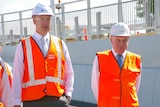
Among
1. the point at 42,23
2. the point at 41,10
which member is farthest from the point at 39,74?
the point at 41,10

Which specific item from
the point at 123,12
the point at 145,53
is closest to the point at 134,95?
the point at 145,53

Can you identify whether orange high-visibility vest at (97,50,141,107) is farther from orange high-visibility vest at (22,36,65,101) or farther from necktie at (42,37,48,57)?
necktie at (42,37,48,57)

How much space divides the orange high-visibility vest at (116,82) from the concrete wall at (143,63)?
4167 mm

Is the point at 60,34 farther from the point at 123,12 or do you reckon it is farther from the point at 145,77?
the point at 145,77

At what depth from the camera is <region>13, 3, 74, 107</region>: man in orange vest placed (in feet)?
16.0

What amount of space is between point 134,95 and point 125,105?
0.21 metres

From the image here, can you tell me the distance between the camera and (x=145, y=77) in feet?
32.1

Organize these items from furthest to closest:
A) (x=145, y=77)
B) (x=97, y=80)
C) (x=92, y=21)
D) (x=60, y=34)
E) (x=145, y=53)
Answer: (x=60, y=34) < (x=92, y=21) < (x=145, y=53) < (x=145, y=77) < (x=97, y=80)

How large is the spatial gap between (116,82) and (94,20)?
9882 millimetres

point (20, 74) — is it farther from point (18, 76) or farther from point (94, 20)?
point (94, 20)

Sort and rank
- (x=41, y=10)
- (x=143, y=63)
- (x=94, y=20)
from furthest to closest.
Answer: (x=94, y=20) → (x=143, y=63) → (x=41, y=10)

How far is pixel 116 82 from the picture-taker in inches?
201

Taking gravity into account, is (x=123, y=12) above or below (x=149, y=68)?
above

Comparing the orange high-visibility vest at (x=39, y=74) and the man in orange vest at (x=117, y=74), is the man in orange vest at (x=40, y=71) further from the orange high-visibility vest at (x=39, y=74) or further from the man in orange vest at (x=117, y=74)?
the man in orange vest at (x=117, y=74)
